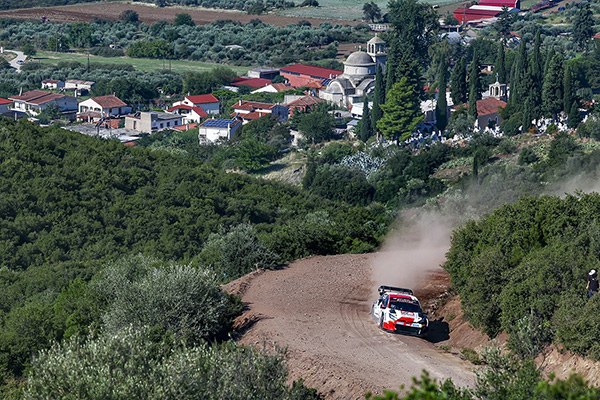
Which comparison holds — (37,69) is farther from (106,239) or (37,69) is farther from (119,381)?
(119,381)

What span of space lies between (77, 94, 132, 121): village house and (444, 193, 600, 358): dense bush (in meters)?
64.9

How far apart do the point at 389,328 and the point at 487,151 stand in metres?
36.9

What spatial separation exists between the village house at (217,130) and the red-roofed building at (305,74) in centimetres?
2113

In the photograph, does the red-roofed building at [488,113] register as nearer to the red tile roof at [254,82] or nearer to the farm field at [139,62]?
the red tile roof at [254,82]

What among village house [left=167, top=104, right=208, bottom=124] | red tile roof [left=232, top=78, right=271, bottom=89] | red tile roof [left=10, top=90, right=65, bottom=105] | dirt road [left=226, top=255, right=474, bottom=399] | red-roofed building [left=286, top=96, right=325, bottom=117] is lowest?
village house [left=167, top=104, right=208, bottom=124]

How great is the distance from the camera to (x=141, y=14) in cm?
15900

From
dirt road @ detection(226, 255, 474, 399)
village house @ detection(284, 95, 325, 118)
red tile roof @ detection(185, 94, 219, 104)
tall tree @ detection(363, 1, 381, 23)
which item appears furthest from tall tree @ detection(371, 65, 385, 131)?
tall tree @ detection(363, 1, 381, 23)

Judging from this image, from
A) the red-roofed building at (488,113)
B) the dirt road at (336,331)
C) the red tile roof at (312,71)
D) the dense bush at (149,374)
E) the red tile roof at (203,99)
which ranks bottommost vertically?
the red tile roof at (203,99)

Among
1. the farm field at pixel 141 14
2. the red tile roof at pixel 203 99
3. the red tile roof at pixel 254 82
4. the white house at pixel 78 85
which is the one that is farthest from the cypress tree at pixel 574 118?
the farm field at pixel 141 14

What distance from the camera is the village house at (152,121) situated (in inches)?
3103

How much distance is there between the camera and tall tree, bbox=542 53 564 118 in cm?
5797

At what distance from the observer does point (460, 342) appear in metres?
20.9

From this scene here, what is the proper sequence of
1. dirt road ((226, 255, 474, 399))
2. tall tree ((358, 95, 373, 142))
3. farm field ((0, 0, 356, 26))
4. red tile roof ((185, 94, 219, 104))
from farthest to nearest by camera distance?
farm field ((0, 0, 356, 26))
red tile roof ((185, 94, 219, 104))
tall tree ((358, 95, 373, 142))
dirt road ((226, 255, 474, 399))

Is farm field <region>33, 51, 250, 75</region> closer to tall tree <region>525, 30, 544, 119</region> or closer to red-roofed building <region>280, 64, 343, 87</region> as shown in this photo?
red-roofed building <region>280, 64, 343, 87</region>
